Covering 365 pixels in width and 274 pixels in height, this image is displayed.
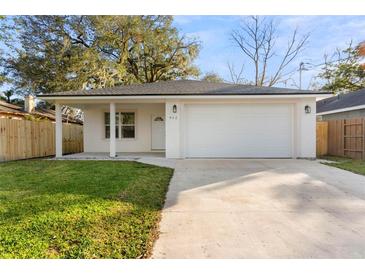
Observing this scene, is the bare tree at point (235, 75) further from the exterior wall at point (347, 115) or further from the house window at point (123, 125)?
the house window at point (123, 125)

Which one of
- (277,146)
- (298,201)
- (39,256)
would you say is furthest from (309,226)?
(277,146)

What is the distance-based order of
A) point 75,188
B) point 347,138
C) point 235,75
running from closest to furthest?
→ point 75,188 → point 347,138 → point 235,75

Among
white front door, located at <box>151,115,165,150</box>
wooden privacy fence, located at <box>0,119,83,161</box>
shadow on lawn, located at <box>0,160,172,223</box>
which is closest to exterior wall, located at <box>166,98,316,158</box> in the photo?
white front door, located at <box>151,115,165,150</box>

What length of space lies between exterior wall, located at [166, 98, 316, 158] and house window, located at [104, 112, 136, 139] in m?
3.33

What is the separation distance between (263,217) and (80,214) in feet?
9.08

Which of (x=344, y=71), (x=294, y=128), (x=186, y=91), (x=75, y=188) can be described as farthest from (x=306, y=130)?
(x=344, y=71)

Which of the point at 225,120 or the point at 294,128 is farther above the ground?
the point at 225,120

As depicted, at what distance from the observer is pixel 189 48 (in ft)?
75.5

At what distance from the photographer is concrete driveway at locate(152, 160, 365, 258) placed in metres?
3.22

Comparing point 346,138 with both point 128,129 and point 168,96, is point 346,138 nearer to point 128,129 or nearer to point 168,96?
point 168,96

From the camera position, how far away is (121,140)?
576 inches

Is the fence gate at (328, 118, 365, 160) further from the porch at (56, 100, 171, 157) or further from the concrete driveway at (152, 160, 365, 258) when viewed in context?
the porch at (56, 100, 171, 157)

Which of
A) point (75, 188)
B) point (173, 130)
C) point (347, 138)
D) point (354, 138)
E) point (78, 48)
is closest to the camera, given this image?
point (75, 188)
